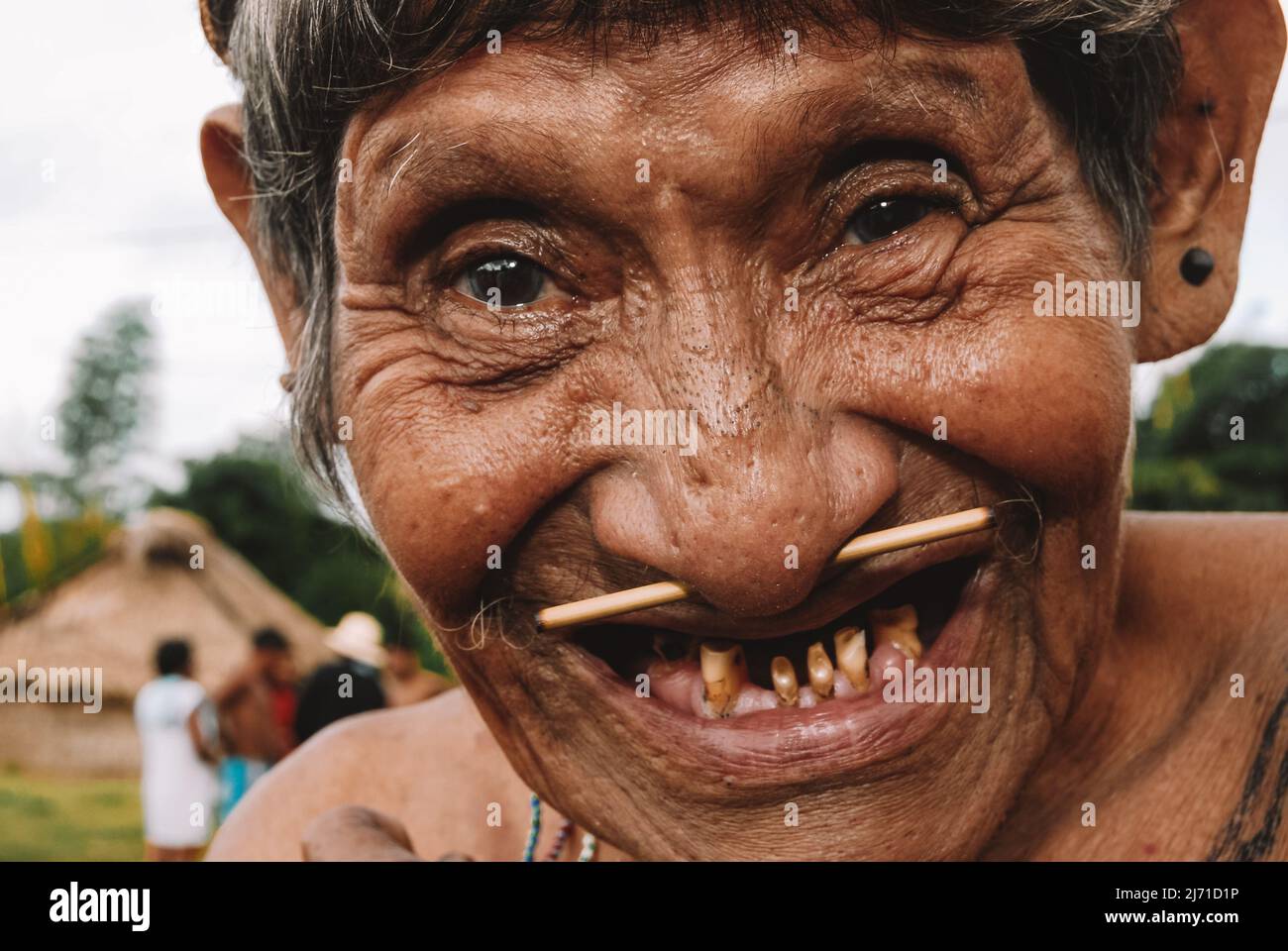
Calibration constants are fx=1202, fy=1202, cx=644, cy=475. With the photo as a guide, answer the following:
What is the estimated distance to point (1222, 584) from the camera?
2.02 metres

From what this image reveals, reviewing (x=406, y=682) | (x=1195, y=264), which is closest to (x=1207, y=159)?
(x=1195, y=264)

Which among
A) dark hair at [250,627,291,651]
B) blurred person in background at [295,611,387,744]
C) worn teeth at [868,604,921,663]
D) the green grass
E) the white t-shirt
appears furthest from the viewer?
the green grass

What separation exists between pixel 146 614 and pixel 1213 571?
57.2 ft

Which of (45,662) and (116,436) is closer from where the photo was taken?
(45,662)

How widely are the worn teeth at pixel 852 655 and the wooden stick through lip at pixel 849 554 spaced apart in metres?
0.15

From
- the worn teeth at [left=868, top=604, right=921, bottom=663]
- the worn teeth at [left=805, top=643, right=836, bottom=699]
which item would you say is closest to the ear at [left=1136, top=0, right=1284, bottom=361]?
the worn teeth at [left=868, top=604, right=921, bottom=663]

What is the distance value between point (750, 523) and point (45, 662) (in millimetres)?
17833

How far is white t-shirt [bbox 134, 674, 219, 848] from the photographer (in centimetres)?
728

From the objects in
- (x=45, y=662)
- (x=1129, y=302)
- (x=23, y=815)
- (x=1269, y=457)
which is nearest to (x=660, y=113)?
(x=1129, y=302)

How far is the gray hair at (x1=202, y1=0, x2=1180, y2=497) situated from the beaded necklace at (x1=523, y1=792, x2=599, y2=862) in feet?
2.62

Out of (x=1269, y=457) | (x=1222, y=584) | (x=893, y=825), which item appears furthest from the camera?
(x=1269, y=457)

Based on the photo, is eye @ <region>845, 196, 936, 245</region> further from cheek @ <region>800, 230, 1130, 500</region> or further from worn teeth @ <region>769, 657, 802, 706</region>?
worn teeth @ <region>769, 657, 802, 706</region>

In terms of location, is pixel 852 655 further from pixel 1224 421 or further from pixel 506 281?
pixel 1224 421
